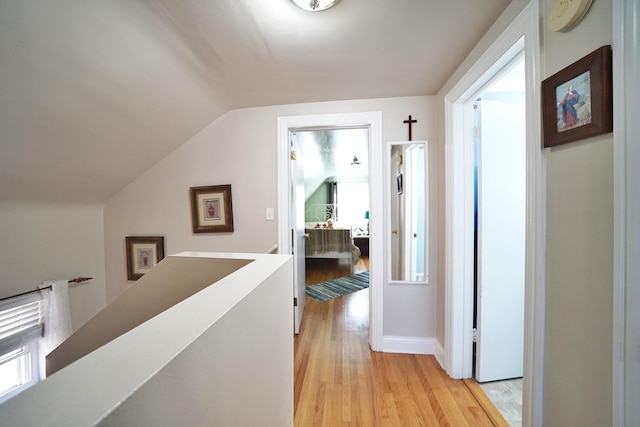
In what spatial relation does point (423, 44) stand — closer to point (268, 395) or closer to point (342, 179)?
point (268, 395)

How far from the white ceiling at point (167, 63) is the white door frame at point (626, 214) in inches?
27.1

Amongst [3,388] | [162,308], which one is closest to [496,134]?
[162,308]

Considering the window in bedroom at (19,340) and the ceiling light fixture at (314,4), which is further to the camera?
the window in bedroom at (19,340)

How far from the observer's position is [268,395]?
82 centimetres

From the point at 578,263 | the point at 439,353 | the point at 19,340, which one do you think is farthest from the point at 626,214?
the point at 19,340

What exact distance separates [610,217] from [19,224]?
10.4ft

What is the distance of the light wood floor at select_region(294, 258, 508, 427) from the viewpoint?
1.34 metres

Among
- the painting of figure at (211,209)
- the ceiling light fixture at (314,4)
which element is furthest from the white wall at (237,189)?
the ceiling light fixture at (314,4)

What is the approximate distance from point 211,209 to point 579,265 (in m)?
2.37

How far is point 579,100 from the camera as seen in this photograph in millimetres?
758

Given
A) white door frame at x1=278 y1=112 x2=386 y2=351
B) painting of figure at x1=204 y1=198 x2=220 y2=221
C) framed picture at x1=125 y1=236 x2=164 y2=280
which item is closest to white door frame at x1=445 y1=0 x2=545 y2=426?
white door frame at x1=278 y1=112 x2=386 y2=351

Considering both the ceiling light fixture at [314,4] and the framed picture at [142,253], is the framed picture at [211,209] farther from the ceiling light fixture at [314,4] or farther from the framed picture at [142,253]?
the ceiling light fixture at [314,4]

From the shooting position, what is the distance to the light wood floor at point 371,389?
1.34 m

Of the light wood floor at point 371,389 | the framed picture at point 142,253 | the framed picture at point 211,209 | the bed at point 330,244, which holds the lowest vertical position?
the light wood floor at point 371,389
